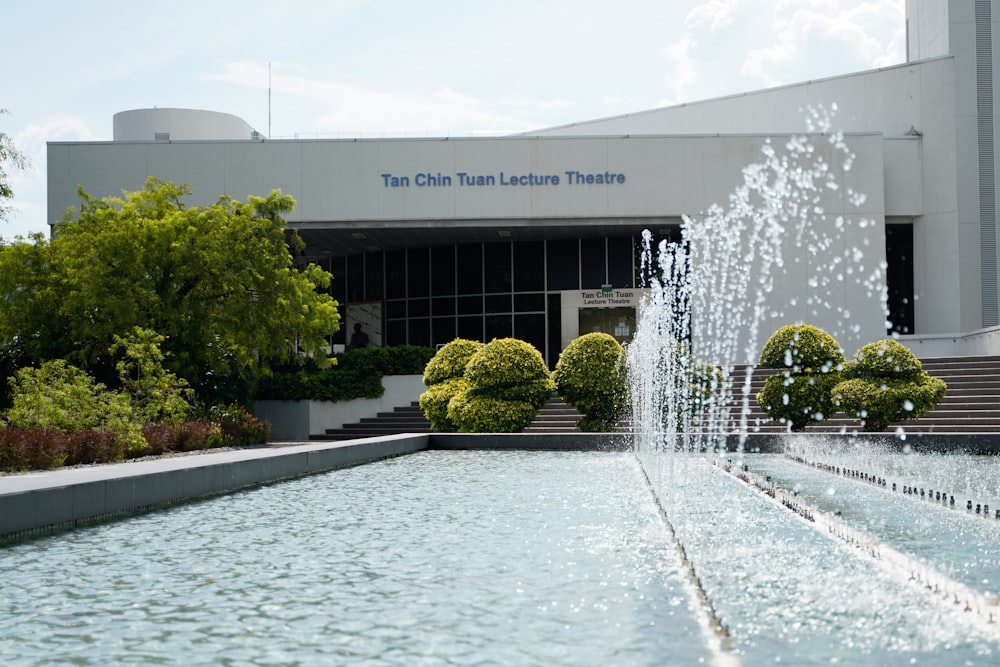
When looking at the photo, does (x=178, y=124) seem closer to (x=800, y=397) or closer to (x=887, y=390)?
(x=800, y=397)

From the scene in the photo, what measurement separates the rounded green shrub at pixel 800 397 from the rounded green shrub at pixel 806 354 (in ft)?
0.67

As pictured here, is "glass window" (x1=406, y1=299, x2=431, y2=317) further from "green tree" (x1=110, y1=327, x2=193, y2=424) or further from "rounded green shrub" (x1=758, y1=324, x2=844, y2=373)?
"rounded green shrub" (x1=758, y1=324, x2=844, y2=373)

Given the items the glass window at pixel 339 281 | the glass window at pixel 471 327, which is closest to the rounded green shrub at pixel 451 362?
the glass window at pixel 471 327

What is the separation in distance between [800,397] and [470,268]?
16.7 meters

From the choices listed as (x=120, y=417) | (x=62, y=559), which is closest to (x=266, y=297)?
(x=120, y=417)

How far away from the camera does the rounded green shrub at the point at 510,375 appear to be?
20047mm

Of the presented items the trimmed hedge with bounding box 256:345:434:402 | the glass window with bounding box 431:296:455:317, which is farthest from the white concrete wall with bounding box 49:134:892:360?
the trimmed hedge with bounding box 256:345:434:402

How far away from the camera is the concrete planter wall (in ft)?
86.9

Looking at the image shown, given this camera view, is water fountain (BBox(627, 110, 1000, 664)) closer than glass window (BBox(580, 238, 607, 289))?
Yes

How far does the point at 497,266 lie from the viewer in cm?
3388

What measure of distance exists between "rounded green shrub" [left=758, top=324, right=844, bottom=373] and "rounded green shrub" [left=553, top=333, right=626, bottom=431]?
3.30m

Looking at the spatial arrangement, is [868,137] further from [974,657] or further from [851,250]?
[974,657]

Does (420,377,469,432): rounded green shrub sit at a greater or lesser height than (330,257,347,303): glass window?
lesser

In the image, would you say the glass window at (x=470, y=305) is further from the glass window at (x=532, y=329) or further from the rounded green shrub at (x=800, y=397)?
the rounded green shrub at (x=800, y=397)
